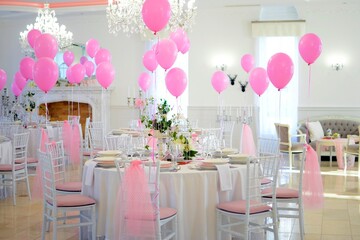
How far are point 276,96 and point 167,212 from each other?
8426mm

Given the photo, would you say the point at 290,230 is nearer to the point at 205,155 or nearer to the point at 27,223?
the point at 205,155

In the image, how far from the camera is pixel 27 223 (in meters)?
6.09

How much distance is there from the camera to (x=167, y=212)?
14.8ft

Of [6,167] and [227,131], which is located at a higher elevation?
[227,131]

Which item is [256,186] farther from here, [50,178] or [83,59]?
[83,59]

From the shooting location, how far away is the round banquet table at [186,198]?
4.77m

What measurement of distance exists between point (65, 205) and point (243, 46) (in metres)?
8.44

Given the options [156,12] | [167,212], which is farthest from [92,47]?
[167,212]

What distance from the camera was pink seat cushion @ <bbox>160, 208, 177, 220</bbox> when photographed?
14.4ft

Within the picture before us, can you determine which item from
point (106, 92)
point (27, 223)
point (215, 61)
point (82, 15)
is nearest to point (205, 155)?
point (27, 223)

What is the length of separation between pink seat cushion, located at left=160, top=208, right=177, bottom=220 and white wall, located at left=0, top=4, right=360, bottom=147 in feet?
26.7

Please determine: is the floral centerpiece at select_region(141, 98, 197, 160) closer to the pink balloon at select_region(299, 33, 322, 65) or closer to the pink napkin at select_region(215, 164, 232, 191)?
the pink napkin at select_region(215, 164, 232, 191)

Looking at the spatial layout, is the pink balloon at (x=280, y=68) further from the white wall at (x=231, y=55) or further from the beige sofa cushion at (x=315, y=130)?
the white wall at (x=231, y=55)

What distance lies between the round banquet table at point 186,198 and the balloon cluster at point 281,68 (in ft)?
5.86
